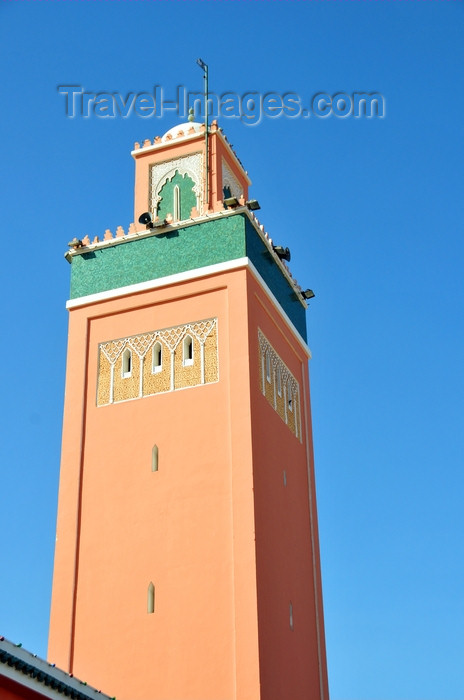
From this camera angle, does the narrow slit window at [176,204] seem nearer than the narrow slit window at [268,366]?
No

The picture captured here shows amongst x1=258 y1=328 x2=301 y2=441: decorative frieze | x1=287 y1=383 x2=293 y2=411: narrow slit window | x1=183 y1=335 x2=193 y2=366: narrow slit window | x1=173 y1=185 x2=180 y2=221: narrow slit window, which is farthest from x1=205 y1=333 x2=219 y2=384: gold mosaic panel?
x1=173 y1=185 x2=180 y2=221: narrow slit window

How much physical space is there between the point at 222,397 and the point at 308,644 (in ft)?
9.44

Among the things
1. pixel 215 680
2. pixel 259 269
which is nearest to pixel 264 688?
pixel 215 680

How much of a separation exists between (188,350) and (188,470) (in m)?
1.43

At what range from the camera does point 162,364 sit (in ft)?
38.4

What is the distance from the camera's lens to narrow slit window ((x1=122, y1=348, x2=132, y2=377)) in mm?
11859

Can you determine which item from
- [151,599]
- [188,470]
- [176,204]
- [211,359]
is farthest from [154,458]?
[176,204]

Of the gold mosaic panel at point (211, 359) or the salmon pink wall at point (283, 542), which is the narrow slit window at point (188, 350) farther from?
the salmon pink wall at point (283, 542)

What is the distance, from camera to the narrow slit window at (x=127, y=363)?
11.9 metres

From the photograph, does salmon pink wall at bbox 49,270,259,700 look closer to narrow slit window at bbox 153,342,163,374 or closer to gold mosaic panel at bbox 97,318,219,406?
gold mosaic panel at bbox 97,318,219,406

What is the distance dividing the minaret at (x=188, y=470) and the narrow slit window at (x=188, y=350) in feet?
0.05

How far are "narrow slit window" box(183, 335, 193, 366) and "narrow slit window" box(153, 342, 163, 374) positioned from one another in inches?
12.0

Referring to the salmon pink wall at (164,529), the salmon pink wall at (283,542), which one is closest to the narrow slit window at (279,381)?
the salmon pink wall at (283,542)

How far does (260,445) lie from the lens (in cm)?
1102
